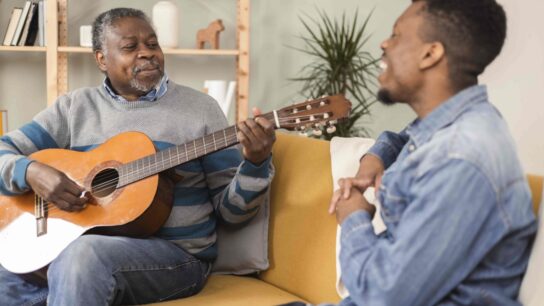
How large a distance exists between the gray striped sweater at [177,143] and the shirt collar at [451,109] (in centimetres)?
75

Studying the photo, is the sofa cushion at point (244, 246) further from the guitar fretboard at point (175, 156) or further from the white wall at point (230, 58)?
the white wall at point (230, 58)

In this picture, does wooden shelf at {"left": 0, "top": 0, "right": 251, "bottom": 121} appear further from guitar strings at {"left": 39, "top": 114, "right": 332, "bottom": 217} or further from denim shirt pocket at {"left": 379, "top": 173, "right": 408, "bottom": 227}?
denim shirt pocket at {"left": 379, "top": 173, "right": 408, "bottom": 227}

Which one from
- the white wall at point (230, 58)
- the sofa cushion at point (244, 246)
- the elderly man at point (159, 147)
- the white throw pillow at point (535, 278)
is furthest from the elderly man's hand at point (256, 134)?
the white wall at point (230, 58)

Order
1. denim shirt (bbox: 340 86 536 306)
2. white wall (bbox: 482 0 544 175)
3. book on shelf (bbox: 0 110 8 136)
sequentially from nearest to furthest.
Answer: denim shirt (bbox: 340 86 536 306), white wall (bbox: 482 0 544 175), book on shelf (bbox: 0 110 8 136)

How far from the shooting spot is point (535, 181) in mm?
1566

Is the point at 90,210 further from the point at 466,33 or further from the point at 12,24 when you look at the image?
the point at 12,24

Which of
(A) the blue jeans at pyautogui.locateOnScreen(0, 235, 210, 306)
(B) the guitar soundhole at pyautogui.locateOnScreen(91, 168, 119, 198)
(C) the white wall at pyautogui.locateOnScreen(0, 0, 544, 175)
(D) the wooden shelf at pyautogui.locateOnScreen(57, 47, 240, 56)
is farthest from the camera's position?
(C) the white wall at pyautogui.locateOnScreen(0, 0, 544, 175)

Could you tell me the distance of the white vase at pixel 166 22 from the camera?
3752 millimetres

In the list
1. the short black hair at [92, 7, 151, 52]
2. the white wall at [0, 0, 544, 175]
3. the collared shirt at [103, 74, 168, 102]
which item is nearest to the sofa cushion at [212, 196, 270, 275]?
the collared shirt at [103, 74, 168, 102]

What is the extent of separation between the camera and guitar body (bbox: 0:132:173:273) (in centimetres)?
201

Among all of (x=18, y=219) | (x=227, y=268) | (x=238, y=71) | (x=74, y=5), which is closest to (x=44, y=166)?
(x=18, y=219)

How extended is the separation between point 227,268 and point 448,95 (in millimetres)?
1096

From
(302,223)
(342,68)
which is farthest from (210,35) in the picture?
(302,223)

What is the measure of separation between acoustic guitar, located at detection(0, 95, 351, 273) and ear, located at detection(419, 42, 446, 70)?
1.87ft
